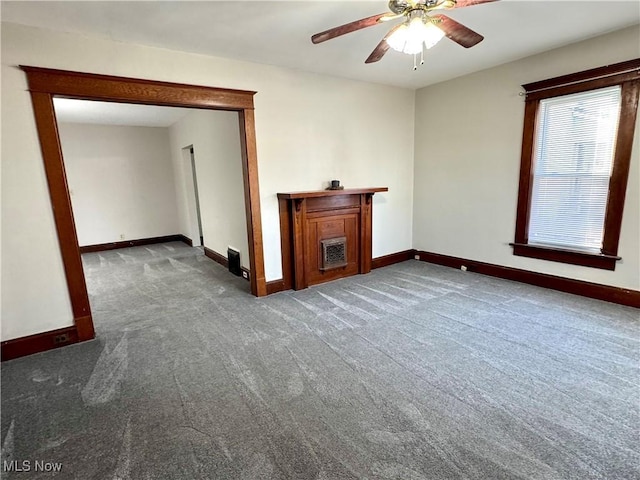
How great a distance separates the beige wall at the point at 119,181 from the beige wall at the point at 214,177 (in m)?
0.56

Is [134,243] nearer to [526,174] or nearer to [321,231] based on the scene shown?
[321,231]

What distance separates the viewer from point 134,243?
6.88m

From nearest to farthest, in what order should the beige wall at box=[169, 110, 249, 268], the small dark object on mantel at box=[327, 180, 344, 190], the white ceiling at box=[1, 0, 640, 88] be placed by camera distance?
the white ceiling at box=[1, 0, 640, 88], the small dark object on mantel at box=[327, 180, 344, 190], the beige wall at box=[169, 110, 249, 268]

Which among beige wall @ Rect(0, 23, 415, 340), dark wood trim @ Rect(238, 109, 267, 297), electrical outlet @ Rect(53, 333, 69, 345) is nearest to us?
beige wall @ Rect(0, 23, 415, 340)

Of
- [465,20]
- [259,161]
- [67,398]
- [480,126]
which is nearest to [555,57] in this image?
[480,126]

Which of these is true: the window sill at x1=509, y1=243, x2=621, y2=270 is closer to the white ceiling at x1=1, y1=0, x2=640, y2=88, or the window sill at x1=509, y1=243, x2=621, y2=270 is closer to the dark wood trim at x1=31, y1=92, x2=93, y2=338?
the white ceiling at x1=1, y1=0, x2=640, y2=88

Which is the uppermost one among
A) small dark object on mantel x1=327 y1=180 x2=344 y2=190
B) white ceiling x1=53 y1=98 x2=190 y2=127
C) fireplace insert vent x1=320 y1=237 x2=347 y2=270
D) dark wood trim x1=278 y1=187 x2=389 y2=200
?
white ceiling x1=53 y1=98 x2=190 y2=127

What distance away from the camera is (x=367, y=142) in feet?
14.5

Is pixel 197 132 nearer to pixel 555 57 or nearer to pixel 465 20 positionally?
pixel 465 20

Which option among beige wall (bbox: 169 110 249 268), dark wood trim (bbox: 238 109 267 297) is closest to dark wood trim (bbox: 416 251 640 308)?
dark wood trim (bbox: 238 109 267 297)

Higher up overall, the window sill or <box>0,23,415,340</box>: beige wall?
<box>0,23,415,340</box>: beige wall

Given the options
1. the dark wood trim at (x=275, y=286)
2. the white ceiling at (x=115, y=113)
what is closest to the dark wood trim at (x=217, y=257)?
the dark wood trim at (x=275, y=286)

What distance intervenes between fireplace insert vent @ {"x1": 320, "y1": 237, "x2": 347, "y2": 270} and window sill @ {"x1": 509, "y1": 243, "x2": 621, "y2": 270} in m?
2.11

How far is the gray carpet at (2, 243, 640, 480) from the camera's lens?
1.55m
